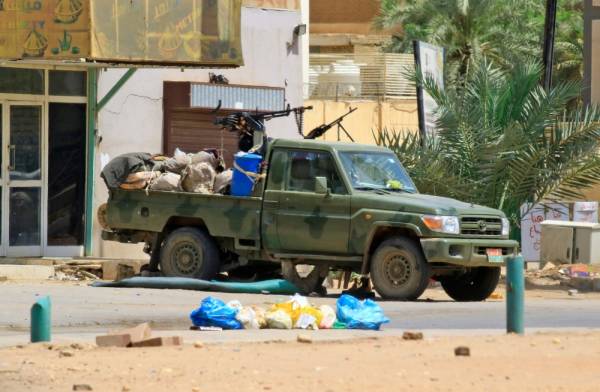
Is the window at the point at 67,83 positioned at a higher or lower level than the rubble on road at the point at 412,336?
higher

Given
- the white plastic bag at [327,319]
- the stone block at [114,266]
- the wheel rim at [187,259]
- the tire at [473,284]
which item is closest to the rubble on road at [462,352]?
the white plastic bag at [327,319]

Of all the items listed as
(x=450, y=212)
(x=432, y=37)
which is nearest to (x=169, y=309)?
(x=450, y=212)

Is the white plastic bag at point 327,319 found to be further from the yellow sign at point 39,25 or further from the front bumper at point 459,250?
the yellow sign at point 39,25

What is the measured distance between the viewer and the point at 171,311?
1528cm

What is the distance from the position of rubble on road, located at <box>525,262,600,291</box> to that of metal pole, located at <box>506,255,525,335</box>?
8852 millimetres

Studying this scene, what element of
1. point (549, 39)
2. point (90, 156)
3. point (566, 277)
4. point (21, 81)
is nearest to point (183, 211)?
point (90, 156)

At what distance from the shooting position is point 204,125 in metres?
25.0

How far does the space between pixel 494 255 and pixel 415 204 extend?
1.17 metres

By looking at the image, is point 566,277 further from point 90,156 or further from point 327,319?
point 327,319

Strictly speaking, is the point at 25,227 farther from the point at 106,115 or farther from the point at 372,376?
the point at 372,376

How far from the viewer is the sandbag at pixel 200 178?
18.8 meters

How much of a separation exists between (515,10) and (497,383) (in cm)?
4148

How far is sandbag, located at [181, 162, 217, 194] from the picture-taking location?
61.6ft

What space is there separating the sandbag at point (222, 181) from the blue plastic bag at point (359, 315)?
5397 millimetres
